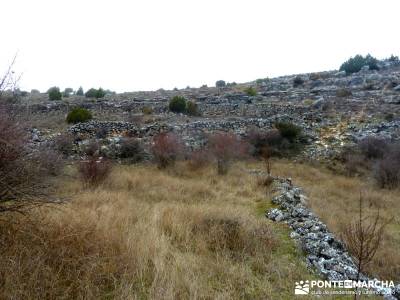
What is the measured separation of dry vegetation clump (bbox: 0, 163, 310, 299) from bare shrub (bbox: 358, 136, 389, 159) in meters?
11.0

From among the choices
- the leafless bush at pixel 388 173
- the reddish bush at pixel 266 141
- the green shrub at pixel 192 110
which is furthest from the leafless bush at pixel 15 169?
the green shrub at pixel 192 110

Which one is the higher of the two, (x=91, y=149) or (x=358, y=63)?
(x=358, y=63)

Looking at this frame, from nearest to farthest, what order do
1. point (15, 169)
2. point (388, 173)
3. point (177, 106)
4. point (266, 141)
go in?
point (15, 169), point (388, 173), point (266, 141), point (177, 106)

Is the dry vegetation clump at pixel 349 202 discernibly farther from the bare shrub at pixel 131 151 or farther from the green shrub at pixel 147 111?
the green shrub at pixel 147 111

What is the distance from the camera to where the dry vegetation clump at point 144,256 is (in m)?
2.90

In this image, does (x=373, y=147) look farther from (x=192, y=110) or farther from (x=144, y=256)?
(x=144, y=256)

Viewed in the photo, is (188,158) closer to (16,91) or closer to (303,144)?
(303,144)

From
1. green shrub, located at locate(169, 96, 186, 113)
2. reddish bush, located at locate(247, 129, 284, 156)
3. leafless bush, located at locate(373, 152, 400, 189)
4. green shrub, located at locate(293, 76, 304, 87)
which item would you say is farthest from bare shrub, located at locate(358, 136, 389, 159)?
green shrub, located at locate(293, 76, 304, 87)

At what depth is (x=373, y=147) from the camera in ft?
48.8

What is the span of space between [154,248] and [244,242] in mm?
1228

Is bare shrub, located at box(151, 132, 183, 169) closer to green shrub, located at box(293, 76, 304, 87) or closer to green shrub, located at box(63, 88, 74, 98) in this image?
green shrub, located at box(63, 88, 74, 98)

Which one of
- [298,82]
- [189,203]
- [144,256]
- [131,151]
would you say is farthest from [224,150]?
[298,82]

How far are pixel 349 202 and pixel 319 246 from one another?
17.4 ft

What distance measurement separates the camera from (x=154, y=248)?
379 cm
